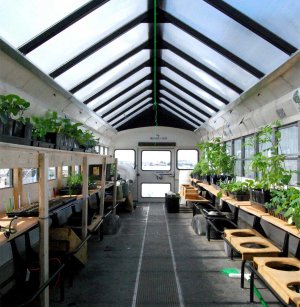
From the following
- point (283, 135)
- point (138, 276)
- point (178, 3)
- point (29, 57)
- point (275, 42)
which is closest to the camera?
point (275, 42)

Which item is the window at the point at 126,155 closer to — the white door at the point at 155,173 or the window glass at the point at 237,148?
the white door at the point at 155,173

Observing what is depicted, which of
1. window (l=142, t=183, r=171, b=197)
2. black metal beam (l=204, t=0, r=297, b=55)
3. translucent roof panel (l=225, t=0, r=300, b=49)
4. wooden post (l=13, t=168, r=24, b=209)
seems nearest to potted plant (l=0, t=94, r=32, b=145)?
wooden post (l=13, t=168, r=24, b=209)

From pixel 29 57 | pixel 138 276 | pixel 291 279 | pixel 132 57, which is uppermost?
pixel 132 57

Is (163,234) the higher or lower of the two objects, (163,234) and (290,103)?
the lower

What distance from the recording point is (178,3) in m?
3.71

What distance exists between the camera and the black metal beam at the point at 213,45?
4.12 meters

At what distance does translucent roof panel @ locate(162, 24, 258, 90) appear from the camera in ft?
14.6

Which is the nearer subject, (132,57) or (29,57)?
(29,57)

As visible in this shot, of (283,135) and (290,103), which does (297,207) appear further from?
(283,135)

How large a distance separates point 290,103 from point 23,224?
324 centimetres

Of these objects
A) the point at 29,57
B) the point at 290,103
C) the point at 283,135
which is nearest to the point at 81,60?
the point at 29,57

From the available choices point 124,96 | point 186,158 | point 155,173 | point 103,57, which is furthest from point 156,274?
point 186,158

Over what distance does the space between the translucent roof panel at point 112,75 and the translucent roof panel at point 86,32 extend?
53.2 inches

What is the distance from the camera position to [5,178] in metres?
4.05
